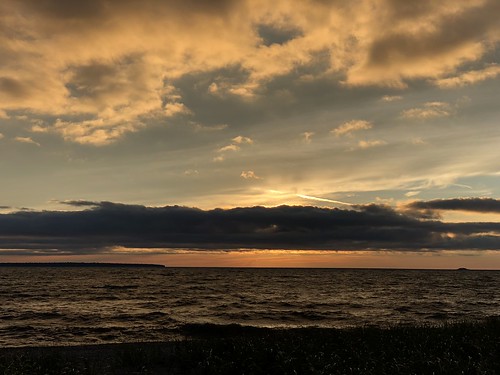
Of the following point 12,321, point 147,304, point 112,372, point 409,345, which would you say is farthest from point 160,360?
point 147,304

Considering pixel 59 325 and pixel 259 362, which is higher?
pixel 259 362

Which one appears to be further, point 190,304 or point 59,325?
point 190,304

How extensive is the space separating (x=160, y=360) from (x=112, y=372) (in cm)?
201

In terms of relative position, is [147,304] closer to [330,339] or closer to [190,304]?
[190,304]

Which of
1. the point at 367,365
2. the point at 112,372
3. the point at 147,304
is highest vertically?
the point at 367,365

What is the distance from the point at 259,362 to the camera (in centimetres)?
1404

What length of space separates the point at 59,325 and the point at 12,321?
5.67 m

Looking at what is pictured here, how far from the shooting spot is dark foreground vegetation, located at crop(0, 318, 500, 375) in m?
12.6

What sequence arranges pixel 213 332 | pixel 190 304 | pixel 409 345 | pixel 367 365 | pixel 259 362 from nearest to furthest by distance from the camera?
pixel 367 365
pixel 259 362
pixel 409 345
pixel 213 332
pixel 190 304

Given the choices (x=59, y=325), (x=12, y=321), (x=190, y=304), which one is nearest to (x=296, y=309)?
(x=190, y=304)

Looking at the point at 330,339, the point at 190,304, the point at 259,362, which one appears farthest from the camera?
the point at 190,304

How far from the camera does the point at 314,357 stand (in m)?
13.9

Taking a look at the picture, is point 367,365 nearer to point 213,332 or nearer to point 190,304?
point 213,332

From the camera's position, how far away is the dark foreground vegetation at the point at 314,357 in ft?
41.4
